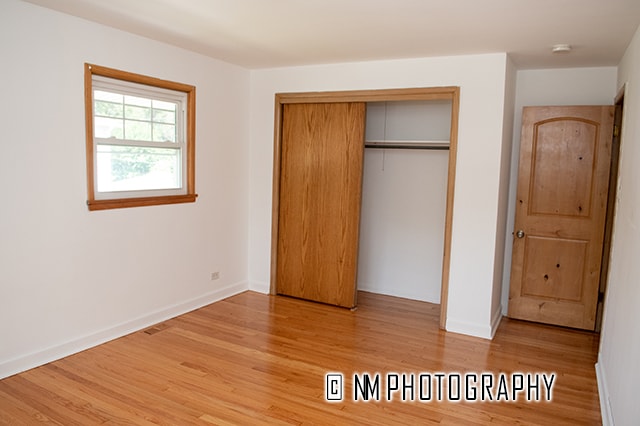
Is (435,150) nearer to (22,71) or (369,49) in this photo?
(369,49)

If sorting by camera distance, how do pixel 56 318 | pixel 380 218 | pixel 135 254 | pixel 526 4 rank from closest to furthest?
1. pixel 526 4
2. pixel 56 318
3. pixel 135 254
4. pixel 380 218

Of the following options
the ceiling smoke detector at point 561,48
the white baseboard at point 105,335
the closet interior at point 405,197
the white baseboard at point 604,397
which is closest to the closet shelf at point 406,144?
the closet interior at point 405,197

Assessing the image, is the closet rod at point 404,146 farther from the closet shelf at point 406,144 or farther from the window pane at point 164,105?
the window pane at point 164,105

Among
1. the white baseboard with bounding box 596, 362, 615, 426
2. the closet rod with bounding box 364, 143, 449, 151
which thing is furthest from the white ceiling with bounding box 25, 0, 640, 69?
the white baseboard with bounding box 596, 362, 615, 426

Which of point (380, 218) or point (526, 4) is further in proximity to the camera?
point (380, 218)

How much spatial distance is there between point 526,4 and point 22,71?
3.13 m

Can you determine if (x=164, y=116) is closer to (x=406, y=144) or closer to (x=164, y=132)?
(x=164, y=132)

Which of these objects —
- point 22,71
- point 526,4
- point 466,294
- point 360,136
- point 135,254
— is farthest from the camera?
point 360,136

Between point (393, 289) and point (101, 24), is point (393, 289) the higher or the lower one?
the lower one

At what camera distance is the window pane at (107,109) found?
11.6 feet

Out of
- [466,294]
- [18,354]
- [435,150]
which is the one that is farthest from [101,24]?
[466,294]

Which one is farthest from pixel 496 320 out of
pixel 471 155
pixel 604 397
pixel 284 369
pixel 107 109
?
pixel 107 109

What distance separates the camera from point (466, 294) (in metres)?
4.13

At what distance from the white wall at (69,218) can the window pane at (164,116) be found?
25 centimetres
